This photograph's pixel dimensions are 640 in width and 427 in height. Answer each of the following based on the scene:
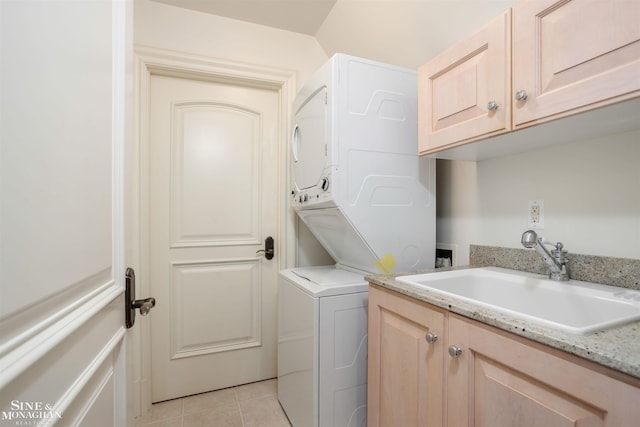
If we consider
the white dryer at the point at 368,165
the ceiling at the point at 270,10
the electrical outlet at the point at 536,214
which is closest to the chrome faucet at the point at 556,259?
the electrical outlet at the point at 536,214

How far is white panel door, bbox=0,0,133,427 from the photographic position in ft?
1.26

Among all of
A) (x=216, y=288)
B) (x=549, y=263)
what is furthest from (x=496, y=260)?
(x=216, y=288)

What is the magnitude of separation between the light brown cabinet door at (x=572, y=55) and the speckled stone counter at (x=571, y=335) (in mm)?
584

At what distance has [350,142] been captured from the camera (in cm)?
153

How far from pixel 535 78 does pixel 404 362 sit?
41.0 inches

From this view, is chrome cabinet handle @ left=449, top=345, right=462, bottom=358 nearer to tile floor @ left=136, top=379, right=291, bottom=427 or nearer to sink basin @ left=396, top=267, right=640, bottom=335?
sink basin @ left=396, top=267, right=640, bottom=335

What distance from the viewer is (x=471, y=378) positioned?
0.84 meters

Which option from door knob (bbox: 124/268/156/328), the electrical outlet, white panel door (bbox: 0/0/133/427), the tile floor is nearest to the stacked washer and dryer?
the tile floor

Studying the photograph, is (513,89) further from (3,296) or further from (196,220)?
(196,220)

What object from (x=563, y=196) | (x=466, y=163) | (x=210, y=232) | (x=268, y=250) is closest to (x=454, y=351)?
(x=563, y=196)

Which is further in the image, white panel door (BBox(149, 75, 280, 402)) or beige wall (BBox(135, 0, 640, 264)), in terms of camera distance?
white panel door (BBox(149, 75, 280, 402))

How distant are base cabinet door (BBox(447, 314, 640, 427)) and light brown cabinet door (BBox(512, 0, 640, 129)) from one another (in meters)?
0.67

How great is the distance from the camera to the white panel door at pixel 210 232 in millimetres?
2113

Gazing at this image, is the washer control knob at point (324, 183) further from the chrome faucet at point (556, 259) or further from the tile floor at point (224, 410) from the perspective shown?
the tile floor at point (224, 410)
